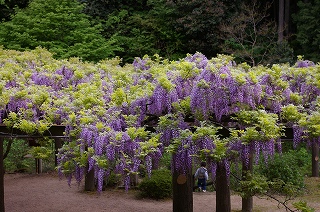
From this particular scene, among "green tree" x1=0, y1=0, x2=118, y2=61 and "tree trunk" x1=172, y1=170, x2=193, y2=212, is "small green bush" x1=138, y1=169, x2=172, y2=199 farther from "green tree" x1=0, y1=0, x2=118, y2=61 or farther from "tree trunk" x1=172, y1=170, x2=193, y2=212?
"green tree" x1=0, y1=0, x2=118, y2=61

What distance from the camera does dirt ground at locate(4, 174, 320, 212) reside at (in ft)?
40.2

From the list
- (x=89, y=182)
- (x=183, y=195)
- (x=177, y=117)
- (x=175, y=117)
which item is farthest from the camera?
(x=89, y=182)

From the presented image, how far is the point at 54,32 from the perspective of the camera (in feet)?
65.1

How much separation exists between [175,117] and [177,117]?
18cm

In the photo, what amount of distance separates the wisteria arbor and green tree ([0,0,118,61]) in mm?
11082

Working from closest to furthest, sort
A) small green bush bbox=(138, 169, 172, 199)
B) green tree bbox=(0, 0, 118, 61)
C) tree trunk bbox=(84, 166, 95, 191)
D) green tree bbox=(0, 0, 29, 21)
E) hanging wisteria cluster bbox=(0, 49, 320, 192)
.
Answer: hanging wisteria cluster bbox=(0, 49, 320, 192) < small green bush bbox=(138, 169, 172, 199) < tree trunk bbox=(84, 166, 95, 191) < green tree bbox=(0, 0, 118, 61) < green tree bbox=(0, 0, 29, 21)

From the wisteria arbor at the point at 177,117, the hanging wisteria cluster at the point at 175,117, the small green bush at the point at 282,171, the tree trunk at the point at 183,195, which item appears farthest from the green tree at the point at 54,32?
the hanging wisteria cluster at the point at 175,117

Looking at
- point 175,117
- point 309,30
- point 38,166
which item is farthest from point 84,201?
point 309,30

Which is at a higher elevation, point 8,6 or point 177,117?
point 8,6

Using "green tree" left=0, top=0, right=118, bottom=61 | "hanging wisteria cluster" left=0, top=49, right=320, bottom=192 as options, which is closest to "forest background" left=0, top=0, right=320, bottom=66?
"green tree" left=0, top=0, right=118, bottom=61

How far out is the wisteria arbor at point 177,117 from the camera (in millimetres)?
6484

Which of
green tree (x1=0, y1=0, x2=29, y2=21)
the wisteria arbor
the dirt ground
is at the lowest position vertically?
the dirt ground

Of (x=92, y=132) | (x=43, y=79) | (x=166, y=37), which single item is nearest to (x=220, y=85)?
(x=92, y=132)

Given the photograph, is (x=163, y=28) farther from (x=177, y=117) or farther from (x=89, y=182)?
(x=177, y=117)
